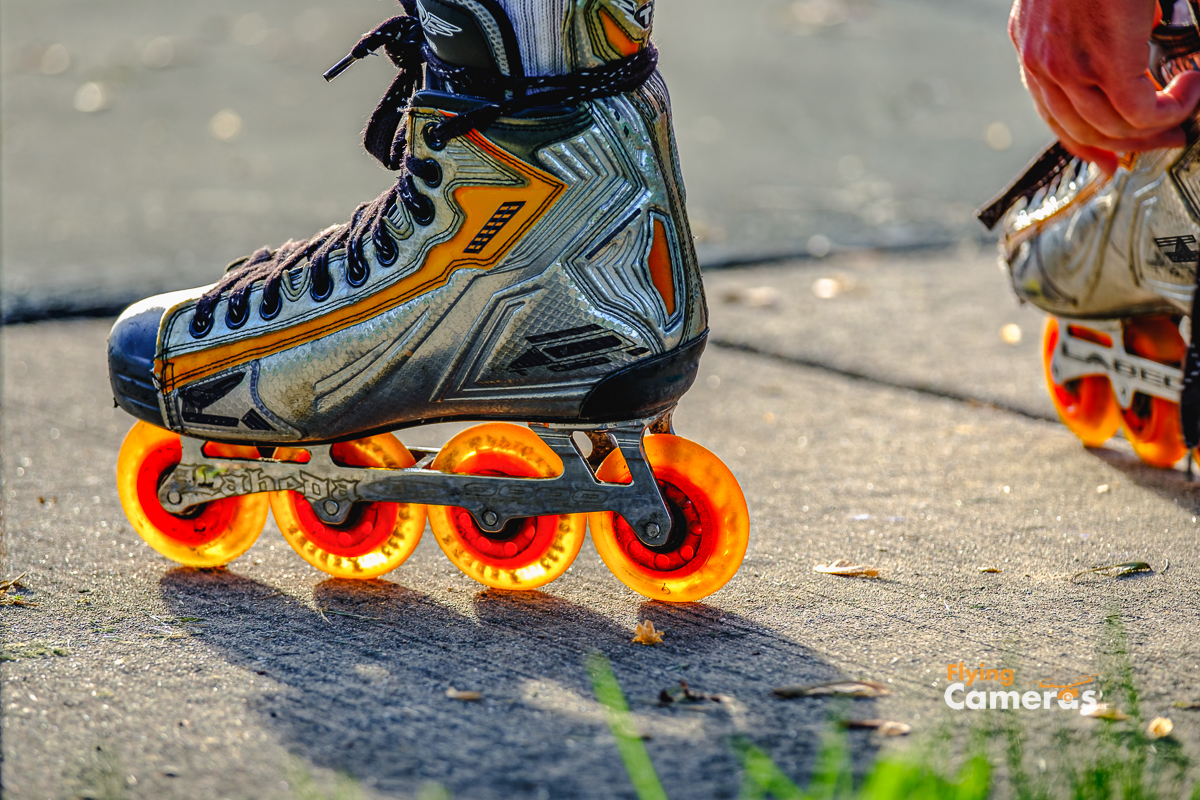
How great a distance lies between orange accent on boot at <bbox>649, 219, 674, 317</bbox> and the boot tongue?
0.30m

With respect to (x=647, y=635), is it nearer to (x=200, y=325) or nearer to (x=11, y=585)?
(x=200, y=325)

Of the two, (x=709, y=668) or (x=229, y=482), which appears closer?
(x=709, y=668)

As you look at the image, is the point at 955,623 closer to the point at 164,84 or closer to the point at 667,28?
the point at 164,84

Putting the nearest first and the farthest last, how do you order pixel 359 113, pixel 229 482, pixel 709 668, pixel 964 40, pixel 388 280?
pixel 709 668 → pixel 388 280 → pixel 229 482 → pixel 359 113 → pixel 964 40

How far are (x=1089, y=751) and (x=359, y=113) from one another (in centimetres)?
547

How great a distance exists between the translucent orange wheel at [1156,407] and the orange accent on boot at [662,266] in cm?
113

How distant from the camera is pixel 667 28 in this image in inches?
302

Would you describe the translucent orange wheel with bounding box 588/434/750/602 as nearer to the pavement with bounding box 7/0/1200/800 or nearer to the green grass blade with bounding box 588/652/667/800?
the pavement with bounding box 7/0/1200/800

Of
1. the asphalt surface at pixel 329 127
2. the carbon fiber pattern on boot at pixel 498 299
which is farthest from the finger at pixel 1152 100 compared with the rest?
the asphalt surface at pixel 329 127

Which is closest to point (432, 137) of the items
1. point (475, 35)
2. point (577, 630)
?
point (475, 35)

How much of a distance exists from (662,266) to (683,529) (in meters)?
0.40

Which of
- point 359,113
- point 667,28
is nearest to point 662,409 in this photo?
point 359,113

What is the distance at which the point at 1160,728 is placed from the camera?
144 cm

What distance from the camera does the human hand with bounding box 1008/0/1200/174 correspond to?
6.57ft
